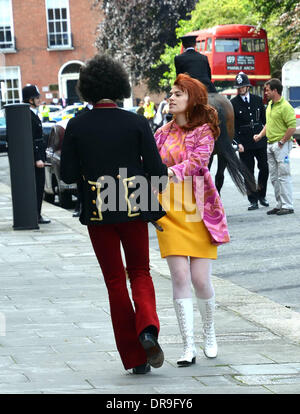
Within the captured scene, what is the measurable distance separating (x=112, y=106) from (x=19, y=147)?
23.7ft

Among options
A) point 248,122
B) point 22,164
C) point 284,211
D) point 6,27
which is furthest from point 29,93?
point 6,27

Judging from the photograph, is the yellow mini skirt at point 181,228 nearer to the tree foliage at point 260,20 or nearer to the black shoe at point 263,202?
the black shoe at point 263,202

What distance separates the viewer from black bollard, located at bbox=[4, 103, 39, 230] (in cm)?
1238

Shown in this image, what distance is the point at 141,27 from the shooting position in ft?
176

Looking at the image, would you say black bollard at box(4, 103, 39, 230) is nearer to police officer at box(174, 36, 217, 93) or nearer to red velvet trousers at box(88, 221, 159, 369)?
police officer at box(174, 36, 217, 93)

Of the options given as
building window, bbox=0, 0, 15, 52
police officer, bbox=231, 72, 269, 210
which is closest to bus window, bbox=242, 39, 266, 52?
building window, bbox=0, 0, 15, 52

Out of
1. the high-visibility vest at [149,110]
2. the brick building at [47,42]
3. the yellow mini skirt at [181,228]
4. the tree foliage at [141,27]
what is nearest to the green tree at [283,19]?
the high-visibility vest at [149,110]

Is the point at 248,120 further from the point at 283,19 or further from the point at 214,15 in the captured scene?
the point at 214,15

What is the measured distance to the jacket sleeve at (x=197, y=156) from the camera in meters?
5.69

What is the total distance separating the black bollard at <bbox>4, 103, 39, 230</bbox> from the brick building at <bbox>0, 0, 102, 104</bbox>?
167 feet

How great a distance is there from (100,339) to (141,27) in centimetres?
4843
